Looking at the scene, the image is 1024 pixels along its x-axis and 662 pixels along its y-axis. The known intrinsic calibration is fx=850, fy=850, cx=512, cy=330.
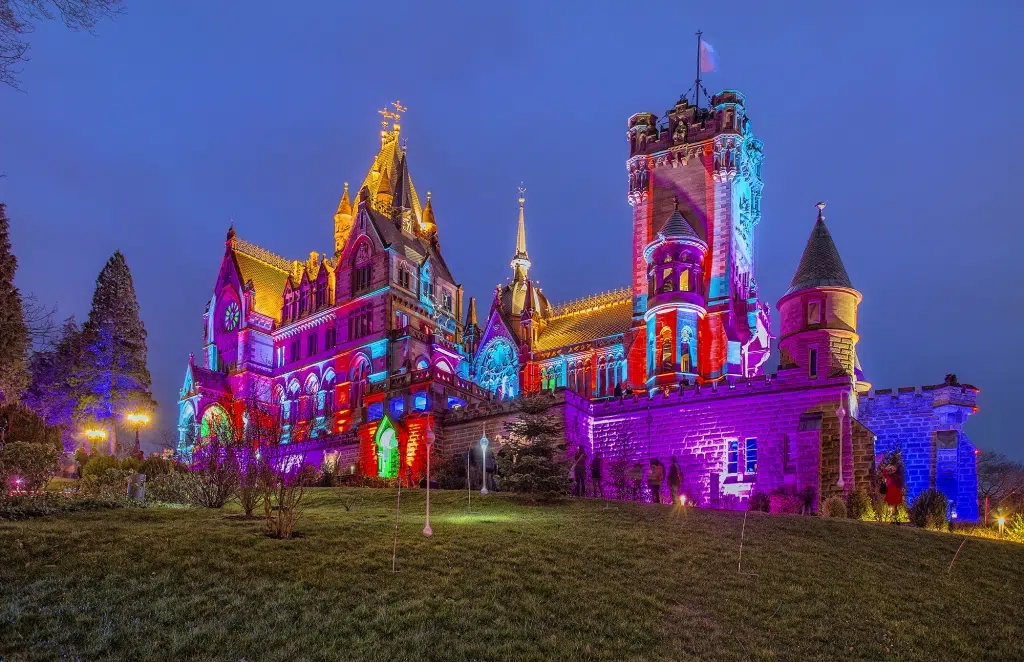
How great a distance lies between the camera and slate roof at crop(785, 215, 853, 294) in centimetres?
3731

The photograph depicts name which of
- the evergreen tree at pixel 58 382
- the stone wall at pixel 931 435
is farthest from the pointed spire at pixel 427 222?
the stone wall at pixel 931 435

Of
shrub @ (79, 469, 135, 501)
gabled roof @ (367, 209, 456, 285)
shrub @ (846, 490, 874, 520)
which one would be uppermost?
gabled roof @ (367, 209, 456, 285)

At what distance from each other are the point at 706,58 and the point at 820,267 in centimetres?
1884

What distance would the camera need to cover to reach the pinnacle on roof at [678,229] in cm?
4647

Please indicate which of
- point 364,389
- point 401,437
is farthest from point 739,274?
point 364,389

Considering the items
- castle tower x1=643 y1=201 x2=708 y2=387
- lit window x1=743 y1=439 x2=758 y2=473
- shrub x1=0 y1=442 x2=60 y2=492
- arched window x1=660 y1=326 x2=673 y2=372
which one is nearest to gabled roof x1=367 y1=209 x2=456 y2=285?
castle tower x1=643 y1=201 x2=708 y2=387

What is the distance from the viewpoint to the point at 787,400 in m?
34.8

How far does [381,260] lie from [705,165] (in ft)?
73.6

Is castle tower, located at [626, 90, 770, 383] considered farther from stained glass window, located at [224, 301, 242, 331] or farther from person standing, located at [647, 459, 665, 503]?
stained glass window, located at [224, 301, 242, 331]

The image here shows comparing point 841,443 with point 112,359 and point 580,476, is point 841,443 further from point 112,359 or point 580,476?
point 112,359

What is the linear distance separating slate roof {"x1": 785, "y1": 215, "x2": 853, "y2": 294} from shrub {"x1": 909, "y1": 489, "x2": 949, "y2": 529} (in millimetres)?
12356

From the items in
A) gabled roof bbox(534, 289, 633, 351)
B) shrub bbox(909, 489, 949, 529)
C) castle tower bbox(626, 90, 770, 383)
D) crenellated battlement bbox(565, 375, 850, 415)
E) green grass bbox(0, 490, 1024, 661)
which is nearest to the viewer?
green grass bbox(0, 490, 1024, 661)

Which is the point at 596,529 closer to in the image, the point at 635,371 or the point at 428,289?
the point at 635,371

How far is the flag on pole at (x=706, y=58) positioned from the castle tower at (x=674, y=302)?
9839 millimetres
